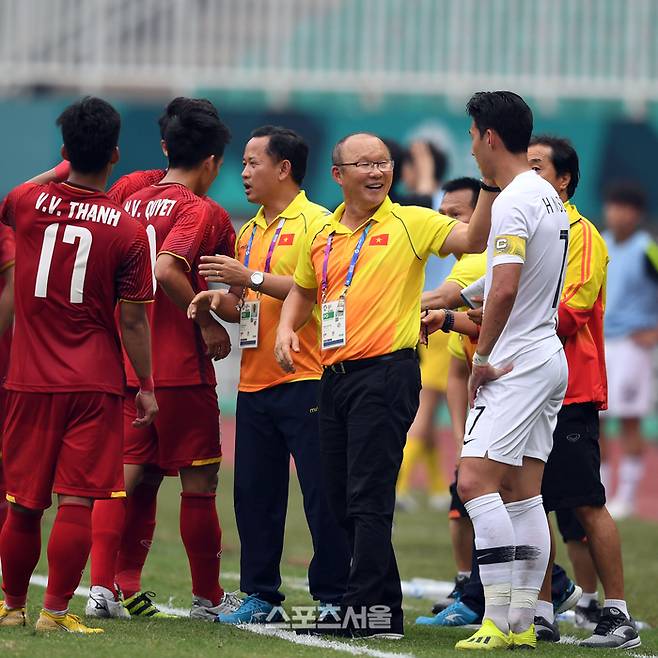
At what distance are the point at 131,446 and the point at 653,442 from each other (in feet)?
50.4

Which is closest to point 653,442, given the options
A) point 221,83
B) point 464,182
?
point 221,83

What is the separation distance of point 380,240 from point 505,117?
31.6 inches

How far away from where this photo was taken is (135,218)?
687 cm

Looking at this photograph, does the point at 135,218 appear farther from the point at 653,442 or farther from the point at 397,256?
the point at 653,442

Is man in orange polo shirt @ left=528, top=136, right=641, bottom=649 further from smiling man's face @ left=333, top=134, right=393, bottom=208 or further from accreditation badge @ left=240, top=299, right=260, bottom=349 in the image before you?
accreditation badge @ left=240, top=299, right=260, bottom=349

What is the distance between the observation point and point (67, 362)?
244 inches

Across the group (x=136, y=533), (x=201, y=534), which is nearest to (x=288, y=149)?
(x=201, y=534)

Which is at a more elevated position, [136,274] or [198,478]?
[136,274]

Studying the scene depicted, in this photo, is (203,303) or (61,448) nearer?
(61,448)

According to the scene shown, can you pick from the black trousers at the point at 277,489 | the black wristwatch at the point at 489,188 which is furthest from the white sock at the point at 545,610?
the black wristwatch at the point at 489,188

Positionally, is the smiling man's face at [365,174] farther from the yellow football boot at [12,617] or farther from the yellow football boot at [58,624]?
the yellow football boot at [12,617]

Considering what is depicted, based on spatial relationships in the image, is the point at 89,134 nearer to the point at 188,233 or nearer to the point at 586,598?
the point at 188,233

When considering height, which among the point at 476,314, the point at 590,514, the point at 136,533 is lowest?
the point at 136,533

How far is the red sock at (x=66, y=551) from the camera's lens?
613cm
